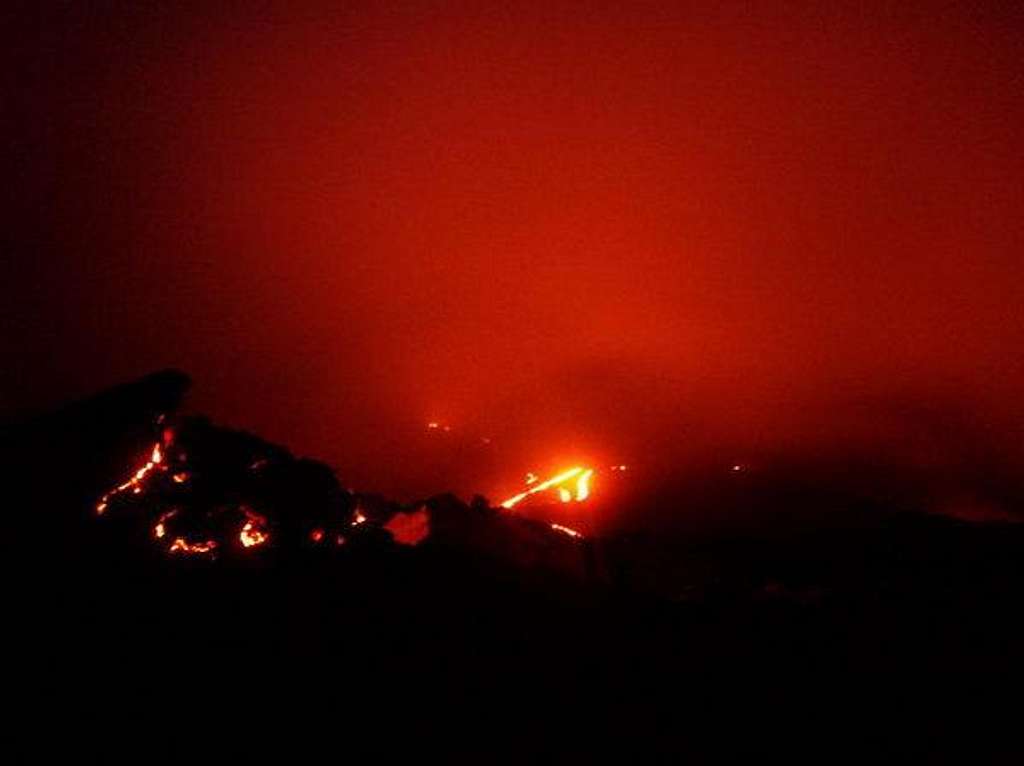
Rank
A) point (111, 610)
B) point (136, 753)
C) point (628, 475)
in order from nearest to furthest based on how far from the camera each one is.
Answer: point (136, 753) → point (111, 610) → point (628, 475)

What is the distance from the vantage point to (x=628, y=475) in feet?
119

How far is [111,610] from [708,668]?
860 cm

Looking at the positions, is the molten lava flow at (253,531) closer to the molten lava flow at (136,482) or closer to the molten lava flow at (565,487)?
the molten lava flow at (136,482)

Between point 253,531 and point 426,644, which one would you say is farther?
point 253,531

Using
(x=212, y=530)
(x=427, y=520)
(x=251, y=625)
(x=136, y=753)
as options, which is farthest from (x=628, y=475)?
(x=136, y=753)

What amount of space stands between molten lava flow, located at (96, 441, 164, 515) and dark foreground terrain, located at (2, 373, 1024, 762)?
0.55ft

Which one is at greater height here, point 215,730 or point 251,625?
point 251,625

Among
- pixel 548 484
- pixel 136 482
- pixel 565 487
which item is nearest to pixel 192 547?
pixel 136 482

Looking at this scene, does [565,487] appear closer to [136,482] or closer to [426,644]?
[136,482]

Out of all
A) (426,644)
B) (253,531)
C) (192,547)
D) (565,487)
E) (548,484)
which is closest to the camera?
(426,644)

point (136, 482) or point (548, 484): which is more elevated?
point (136, 482)

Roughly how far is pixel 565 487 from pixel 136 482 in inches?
673

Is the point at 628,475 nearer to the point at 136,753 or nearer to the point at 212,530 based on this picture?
the point at 212,530

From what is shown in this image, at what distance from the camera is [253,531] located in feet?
48.3
